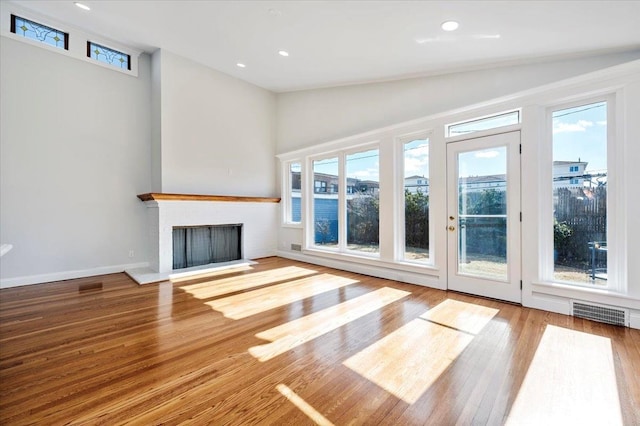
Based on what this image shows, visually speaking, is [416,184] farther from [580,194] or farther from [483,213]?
[580,194]

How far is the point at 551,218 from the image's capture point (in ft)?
10.9

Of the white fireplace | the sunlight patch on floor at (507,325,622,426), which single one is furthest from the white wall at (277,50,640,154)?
the sunlight patch on floor at (507,325,622,426)

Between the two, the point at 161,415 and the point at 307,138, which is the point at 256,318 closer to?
the point at 161,415

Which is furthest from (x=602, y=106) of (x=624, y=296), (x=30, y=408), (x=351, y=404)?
(x=30, y=408)

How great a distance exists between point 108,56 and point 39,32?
882mm

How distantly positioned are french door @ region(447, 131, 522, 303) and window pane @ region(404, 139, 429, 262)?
0.41 metres

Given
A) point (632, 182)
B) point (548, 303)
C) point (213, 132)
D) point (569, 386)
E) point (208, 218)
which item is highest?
point (213, 132)

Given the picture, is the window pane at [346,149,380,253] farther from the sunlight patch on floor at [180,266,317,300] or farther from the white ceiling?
the white ceiling

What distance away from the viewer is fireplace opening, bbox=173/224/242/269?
557 centimetres

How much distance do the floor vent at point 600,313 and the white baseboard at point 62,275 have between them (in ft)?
21.6

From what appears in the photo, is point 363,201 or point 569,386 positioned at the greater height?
point 363,201

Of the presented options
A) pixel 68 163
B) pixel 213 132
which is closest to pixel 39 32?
pixel 68 163

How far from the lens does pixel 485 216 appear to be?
380 centimetres

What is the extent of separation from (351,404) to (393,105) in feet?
14.0
